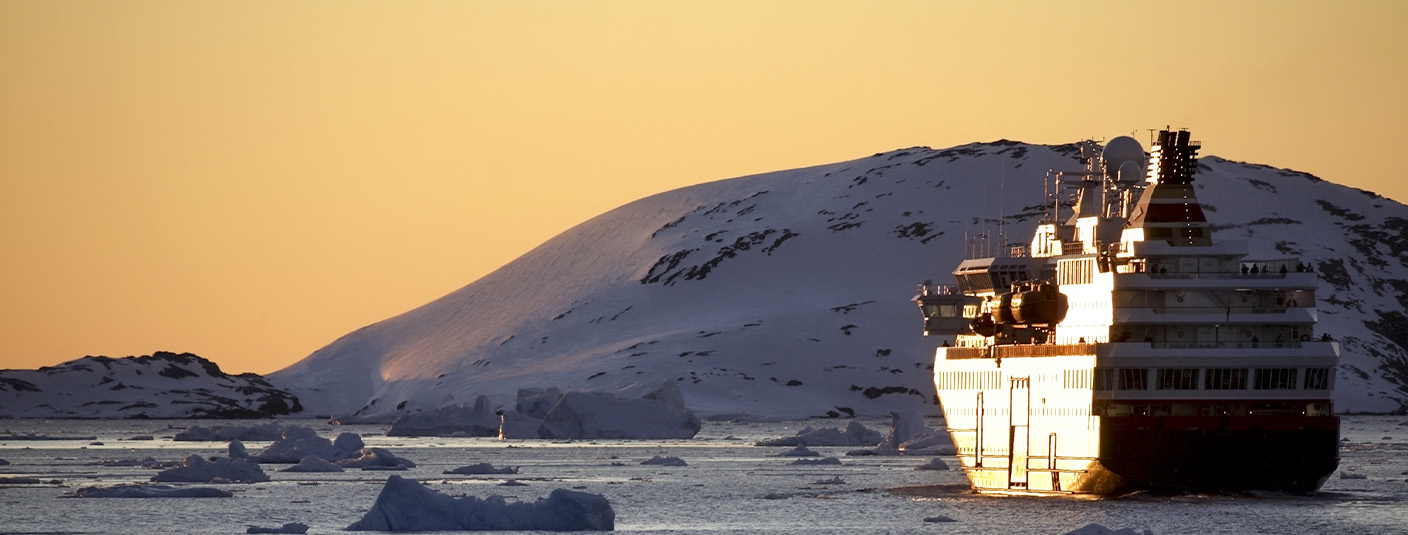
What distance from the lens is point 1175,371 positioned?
72.0 m

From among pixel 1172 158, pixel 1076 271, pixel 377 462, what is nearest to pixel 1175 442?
pixel 1076 271

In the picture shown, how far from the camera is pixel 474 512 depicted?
63.9 metres

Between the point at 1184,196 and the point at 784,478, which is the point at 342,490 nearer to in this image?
the point at 784,478

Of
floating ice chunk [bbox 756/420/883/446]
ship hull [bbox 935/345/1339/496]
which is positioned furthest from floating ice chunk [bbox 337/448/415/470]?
floating ice chunk [bbox 756/420/883/446]

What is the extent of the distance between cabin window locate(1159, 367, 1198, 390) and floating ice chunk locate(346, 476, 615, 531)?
19307 millimetres

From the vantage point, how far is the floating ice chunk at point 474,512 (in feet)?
207

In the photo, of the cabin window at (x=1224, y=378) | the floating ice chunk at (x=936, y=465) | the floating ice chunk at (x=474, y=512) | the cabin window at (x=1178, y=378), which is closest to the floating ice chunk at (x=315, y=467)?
the floating ice chunk at (x=936, y=465)

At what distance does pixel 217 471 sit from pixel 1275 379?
41.5 metres

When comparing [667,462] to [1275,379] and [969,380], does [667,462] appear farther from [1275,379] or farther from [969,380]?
[1275,379]

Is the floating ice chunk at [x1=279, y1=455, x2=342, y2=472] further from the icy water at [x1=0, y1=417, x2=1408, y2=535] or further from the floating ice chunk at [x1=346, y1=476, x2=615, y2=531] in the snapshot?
the floating ice chunk at [x1=346, y1=476, x2=615, y2=531]

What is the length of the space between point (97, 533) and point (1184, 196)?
3781cm

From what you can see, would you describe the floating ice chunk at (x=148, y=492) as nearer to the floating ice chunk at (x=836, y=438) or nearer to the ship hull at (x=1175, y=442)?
the ship hull at (x=1175, y=442)

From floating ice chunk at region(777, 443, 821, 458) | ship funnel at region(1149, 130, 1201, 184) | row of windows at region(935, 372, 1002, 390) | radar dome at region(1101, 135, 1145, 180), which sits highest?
radar dome at region(1101, 135, 1145, 180)

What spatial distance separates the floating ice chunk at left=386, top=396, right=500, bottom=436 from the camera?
173 metres
